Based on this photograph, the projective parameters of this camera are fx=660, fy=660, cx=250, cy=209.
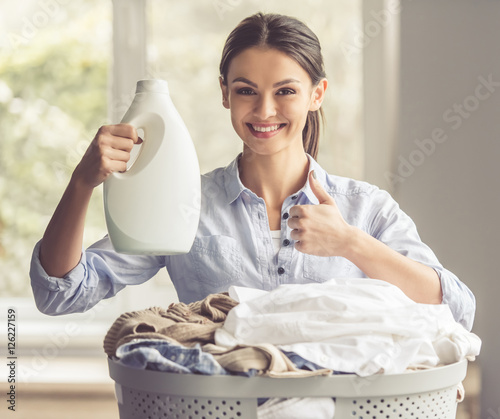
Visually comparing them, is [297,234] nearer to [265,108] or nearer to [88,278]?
[265,108]

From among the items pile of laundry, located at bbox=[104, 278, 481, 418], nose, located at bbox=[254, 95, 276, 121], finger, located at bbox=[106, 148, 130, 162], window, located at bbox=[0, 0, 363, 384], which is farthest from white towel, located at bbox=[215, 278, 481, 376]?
window, located at bbox=[0, 0, 363, 384]

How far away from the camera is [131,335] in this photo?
2.60 ft

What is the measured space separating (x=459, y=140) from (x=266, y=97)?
138cm

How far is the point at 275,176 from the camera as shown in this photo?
4.18ft

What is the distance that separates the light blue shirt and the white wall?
107cm

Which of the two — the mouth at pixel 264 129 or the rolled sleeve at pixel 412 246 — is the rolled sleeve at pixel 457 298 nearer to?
the rolled sleeve at pixel 412 246

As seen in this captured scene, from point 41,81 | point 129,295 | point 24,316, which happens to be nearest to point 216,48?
point 41,81

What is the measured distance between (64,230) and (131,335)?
0.27 metres

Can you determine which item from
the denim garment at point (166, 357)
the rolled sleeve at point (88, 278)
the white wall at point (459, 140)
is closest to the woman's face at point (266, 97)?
the rolled sleeve at point (88, 278)

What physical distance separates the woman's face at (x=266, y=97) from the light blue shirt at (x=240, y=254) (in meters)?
0.14

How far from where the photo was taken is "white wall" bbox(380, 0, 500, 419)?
7.44 feet

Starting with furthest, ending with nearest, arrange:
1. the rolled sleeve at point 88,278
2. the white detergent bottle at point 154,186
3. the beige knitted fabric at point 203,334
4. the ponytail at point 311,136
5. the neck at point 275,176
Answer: the ponytail at point 311,136, the neck at point 275,176, the rolled sleeve at point 88,278, the white detergent bottle at point 154,186, the beige knitted fabric at point 203,334

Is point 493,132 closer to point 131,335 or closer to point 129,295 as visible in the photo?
point 129,295

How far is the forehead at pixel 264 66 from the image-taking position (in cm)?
111
